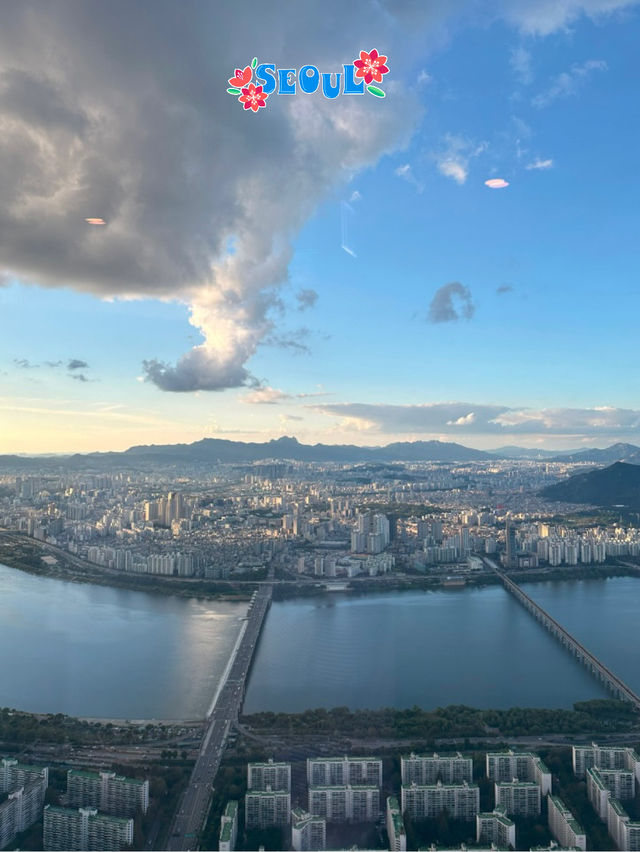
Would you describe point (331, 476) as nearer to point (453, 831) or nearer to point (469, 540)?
point (469, 540)

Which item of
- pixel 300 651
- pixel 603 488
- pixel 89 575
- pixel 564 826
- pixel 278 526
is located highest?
pixel 603 488

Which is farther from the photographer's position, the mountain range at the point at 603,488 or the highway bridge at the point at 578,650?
the mountain range at the point at 603,488

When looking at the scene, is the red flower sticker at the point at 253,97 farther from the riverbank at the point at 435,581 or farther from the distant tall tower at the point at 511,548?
the distant tall tower at the point at 511,548

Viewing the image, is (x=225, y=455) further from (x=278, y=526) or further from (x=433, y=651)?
(x=433, y=651)

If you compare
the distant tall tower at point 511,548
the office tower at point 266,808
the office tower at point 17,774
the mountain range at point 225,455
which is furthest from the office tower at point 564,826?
the distant tall tower at point 511,548

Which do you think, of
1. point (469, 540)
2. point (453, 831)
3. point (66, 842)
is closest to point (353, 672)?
point (453, 831)

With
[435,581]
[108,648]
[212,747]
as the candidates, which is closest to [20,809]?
[212,747]
